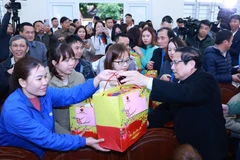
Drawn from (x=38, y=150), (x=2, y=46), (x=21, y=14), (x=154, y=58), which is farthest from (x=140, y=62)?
(x=21, y=14)

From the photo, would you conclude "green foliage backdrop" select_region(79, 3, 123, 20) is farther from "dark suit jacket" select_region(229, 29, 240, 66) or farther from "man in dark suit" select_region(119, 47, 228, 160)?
"man in dark suit" select_region(119, 47, 228, 160)

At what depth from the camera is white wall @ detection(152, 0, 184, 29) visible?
27.2 ft

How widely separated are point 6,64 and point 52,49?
44.7 inches

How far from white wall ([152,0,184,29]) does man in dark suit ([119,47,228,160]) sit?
7.40 metres

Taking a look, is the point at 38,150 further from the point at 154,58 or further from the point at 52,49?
the point at 154,58

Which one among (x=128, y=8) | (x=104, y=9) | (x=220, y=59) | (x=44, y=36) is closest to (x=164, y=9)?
(x=128, y=8)

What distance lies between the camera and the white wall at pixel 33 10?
721 cm

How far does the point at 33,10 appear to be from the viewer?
7.29 metres

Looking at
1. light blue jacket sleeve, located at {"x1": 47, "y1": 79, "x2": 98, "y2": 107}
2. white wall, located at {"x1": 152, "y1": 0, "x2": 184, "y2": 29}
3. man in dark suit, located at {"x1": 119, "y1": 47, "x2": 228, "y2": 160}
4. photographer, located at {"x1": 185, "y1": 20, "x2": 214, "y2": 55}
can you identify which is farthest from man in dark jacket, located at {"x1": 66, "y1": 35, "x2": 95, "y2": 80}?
white wall, located at {"x1": 152, "y1": 0, "x2": 184, "y2": 29}

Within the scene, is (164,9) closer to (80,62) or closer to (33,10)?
(33,10)

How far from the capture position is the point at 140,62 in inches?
113

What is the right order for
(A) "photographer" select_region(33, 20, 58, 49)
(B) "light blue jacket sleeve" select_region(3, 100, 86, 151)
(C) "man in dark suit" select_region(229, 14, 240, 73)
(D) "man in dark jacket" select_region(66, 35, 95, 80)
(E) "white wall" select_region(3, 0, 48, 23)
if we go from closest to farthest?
(B) "light blue jacket sleeve" select_region(3, 100, 86, 151) → (D) "man in dark jacket" select_region(66, 35, 95, 80) → (C) "man in dark suit" select_region(229, 14, 240, 73) → (A) "photographer" select_region(33, 20, 58, 49) → (E) "white wall" select_region(3, 0, 48, 23)

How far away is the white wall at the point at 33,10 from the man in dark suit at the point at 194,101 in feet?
23.1

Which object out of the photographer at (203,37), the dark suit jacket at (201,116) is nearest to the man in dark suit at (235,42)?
the photographer at (203,37)
